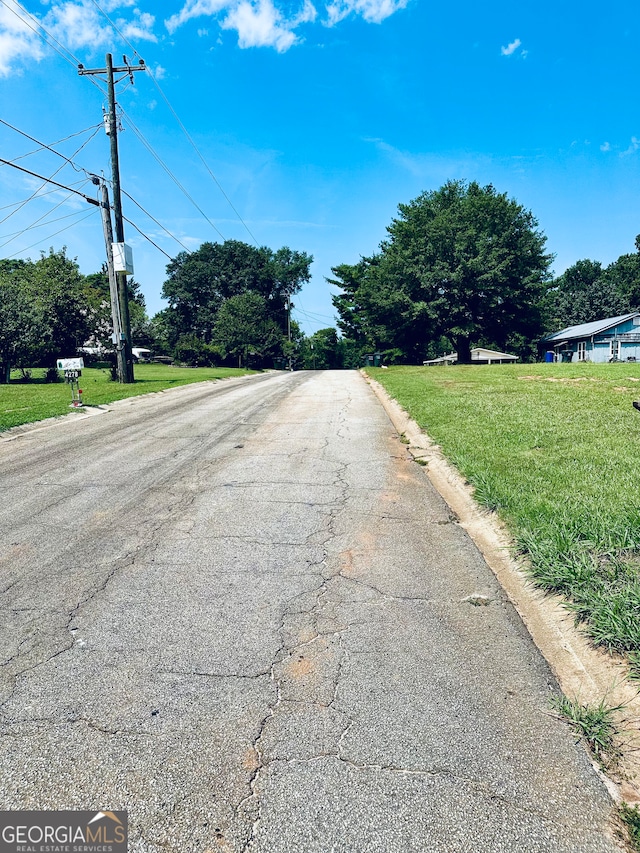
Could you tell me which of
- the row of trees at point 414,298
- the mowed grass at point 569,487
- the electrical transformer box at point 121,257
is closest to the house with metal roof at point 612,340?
the row of trees at point 414,298

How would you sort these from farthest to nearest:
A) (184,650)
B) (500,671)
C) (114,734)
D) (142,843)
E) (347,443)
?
(347,443), (184,650), (500,671), (114,734), (142,843)

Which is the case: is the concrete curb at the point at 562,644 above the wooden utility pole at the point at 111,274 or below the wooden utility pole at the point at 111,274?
below

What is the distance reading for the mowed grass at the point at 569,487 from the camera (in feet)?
9.78

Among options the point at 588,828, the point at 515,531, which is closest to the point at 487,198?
the point at 515,531

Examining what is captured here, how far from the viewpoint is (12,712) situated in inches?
89.5

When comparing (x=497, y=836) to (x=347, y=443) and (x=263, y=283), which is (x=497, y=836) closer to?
(x=347, y=443)

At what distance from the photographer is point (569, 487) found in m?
4.84

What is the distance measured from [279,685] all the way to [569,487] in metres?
3.63

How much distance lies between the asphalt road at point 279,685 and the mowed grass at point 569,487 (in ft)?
1.50

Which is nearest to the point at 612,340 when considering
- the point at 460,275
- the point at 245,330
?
the point at 460,275

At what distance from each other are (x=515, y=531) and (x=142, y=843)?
3.29 m

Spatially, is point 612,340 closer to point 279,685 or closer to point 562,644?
point 562,644

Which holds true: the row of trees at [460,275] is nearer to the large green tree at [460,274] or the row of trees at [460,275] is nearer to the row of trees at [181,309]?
the large green tree at [460,274]

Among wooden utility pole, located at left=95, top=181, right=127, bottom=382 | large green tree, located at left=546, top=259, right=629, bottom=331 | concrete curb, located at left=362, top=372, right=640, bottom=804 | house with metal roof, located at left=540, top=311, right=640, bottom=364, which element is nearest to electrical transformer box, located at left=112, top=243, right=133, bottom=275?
wooden utility pole, located at left=95, top=181, right=127, bottom=382
